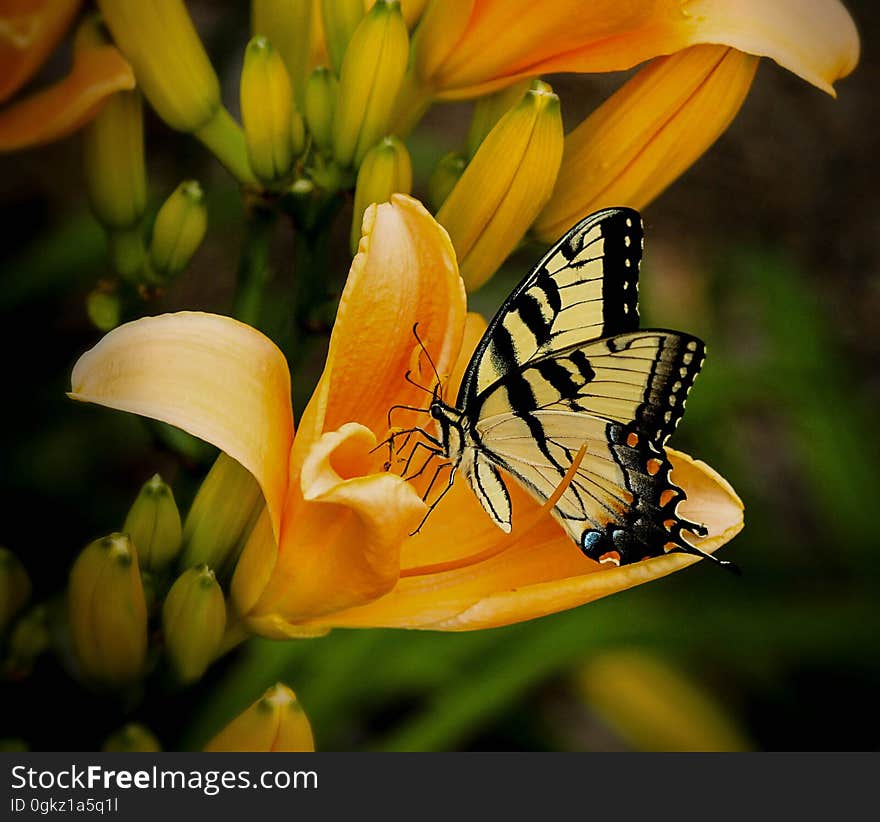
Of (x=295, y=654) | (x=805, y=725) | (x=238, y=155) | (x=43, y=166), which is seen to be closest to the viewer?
(x=238, y=155)

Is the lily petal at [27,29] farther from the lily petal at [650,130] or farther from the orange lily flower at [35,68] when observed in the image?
the lily petal at [650,130]

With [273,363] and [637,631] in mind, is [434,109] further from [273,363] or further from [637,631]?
[273,363]

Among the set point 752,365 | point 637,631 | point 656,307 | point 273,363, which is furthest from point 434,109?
point 273,363

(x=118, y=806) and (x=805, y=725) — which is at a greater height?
(x=118, y=806)

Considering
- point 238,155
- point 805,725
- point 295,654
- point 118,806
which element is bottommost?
point 805,725

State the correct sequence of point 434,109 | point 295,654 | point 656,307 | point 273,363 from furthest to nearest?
point 434,109 → point 656,307 → point 295,654 → point 273,363

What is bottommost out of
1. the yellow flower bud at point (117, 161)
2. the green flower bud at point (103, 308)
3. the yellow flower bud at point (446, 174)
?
the green flower bud at point (103, 308)

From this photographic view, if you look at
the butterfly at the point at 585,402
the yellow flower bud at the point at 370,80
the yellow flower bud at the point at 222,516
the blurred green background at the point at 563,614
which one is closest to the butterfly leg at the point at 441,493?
the butterfly at the point at 585,402
